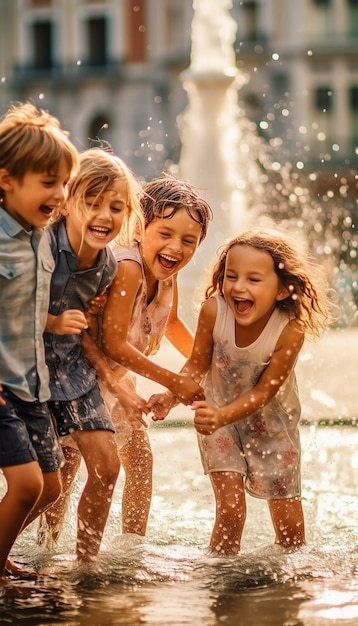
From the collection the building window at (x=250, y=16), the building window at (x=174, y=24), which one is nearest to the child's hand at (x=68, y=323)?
the building window at (x=250, y=16)

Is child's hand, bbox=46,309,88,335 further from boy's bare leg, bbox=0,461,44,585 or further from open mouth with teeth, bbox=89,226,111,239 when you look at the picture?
boy's bare leg, bbox=0,461,44,585

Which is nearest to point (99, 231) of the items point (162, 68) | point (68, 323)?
point (68, 323)

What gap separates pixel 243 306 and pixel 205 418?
34 cm

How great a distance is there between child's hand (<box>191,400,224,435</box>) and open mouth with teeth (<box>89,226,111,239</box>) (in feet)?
1.65

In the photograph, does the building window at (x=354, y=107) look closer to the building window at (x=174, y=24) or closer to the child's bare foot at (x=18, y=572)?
the building window at (x=174, y=24)

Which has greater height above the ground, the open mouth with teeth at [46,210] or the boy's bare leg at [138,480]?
the open mouth with teeth at [46,210]

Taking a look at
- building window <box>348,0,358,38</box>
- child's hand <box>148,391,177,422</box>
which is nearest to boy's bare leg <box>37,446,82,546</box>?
child's hand <box>148,391,177,422</box>

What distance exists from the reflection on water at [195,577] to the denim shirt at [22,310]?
1.57 feet

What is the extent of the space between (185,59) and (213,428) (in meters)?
26.9

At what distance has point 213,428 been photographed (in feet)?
10.5

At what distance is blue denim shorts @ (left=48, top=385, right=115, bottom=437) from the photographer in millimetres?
3125

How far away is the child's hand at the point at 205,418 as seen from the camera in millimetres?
3197

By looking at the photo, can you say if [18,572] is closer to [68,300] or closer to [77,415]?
[77,415]

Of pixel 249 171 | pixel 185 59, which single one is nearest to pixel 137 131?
pixel 185 59
